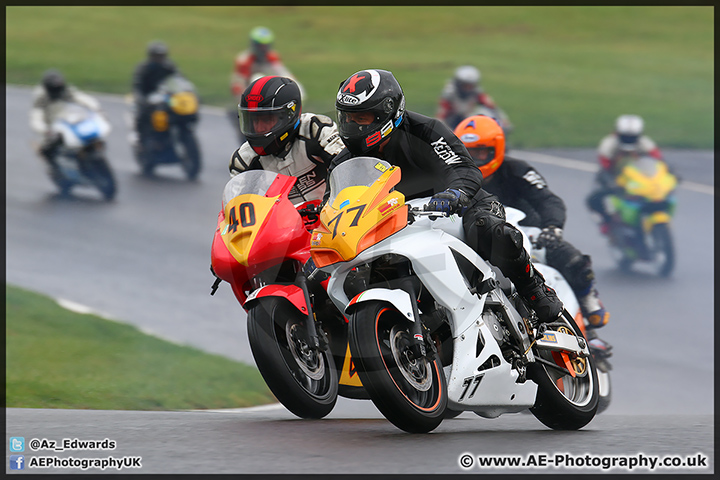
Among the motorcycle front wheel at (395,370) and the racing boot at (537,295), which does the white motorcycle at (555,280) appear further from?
the motorcycle front wheel at (395,370)

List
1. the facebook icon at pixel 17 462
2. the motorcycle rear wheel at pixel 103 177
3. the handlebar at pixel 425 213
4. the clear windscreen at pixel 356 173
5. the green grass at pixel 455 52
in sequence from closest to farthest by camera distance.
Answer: the facebook icon at pixel 17 462 < the handlebar at pixel 425 213 < the clear windscreen at pixel 356 173 < the motorcycle rear wheel at pixel 103 177 < the green grass at pixel 455 52

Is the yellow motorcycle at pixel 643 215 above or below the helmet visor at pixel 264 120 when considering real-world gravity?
below

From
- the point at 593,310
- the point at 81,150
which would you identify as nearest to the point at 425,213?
the point at 593,310

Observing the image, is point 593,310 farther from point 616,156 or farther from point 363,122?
point 616,156

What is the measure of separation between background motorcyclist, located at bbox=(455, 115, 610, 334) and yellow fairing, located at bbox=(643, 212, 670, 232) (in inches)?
203

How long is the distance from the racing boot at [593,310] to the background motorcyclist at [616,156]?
17.7 feet

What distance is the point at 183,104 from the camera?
1466 centimetres

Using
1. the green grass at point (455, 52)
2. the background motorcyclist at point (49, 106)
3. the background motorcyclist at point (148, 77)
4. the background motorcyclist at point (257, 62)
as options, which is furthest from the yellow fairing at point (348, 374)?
the green grass at point (455, 52)

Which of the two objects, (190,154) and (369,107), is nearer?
(369,107)

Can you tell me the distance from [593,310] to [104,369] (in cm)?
395

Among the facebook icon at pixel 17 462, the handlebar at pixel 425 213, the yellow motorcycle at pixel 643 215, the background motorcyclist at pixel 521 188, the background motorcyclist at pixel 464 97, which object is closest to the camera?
the facebook icon at pixel 17 462

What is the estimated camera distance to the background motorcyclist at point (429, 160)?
16.1 ft

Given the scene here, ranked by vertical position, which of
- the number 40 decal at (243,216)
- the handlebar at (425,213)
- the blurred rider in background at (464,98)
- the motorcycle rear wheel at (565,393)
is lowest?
the motorcycle rear wheel at (565,393)

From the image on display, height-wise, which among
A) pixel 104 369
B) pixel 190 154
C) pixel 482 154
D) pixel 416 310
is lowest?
pixel 104 369
